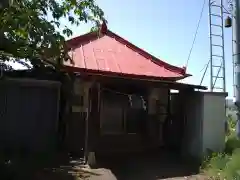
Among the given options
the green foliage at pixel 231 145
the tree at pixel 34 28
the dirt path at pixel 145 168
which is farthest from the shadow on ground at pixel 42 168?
the green foliage at pixel 231 145

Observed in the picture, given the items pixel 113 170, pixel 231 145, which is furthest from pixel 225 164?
pixel 113 170

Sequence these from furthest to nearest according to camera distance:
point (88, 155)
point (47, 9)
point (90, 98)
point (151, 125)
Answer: point (151, 125)
point (90, 98)
point (88, 155)
point (47, 9)

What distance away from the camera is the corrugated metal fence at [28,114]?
10.5m

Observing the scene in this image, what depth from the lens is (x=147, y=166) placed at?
9.86 metres

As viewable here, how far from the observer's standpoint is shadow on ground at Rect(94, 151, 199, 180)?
8.96 meters

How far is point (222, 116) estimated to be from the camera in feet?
36.7

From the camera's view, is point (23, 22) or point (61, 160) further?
point (61, 160)

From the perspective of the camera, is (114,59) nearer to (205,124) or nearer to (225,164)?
(205,124)

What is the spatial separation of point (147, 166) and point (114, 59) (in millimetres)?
4755

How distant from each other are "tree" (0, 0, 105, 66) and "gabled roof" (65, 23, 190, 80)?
10.8 feet

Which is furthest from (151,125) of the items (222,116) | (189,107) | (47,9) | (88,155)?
(47,9)

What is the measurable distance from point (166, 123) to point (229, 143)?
2475mm

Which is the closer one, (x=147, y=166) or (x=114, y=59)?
(x=147, y=166)

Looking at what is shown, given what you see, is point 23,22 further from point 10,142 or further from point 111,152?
point 111,152
